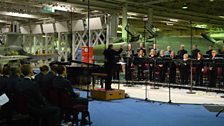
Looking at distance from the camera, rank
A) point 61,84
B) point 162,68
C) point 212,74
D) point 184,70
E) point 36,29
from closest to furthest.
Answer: point 61,84, point 212,74, point 184,70, point 162,68, point 36,29

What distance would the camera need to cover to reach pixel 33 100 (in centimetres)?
535

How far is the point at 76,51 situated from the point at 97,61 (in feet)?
25.2

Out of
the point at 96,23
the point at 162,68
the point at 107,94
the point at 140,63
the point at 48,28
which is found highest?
the point at 48,28

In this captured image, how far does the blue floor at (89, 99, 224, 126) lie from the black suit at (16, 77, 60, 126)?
193cm

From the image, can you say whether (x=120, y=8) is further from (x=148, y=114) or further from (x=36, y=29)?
(x=148, y=114)

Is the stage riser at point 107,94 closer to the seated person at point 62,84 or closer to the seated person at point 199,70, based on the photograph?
the seated person at point 199,70

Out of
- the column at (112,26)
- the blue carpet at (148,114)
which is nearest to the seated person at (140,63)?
the blue carpet at (148,114)

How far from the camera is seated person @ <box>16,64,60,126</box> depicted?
5270 millimetres

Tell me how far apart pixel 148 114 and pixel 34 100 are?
12.7 feet

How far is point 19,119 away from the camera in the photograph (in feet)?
18.4

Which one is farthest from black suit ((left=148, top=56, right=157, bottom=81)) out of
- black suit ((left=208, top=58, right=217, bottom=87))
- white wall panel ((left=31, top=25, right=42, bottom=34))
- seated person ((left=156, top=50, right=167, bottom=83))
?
white wall panel ((left=31, top=25, right=42, bottom=34))

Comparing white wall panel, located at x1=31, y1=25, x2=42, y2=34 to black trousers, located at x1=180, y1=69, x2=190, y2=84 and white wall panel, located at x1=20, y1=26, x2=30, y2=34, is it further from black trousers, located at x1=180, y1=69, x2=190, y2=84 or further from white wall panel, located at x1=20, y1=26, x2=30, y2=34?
black trousers, located at x1=180, y1=69, x2=190, y2=84

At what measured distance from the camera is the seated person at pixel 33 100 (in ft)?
17.3

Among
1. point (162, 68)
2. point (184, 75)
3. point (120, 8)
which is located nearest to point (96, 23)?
point (120, 8)
